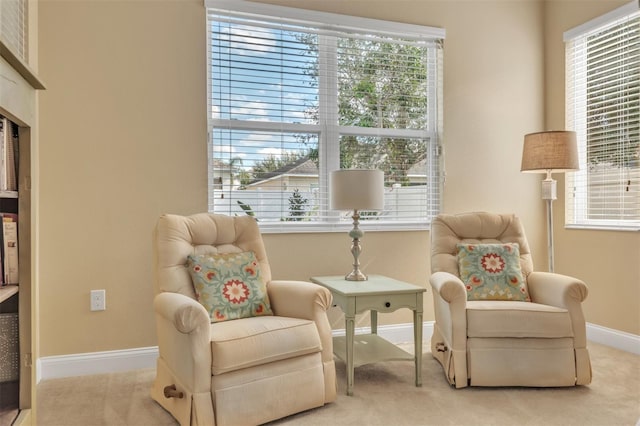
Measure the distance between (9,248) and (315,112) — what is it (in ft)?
6.93

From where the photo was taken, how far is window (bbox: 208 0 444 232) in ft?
10.4

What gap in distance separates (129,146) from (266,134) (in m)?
0.84

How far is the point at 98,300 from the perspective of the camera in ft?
9.47

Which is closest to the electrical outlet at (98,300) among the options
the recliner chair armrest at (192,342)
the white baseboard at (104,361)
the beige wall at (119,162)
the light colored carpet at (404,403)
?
the beige wall at (119,162)

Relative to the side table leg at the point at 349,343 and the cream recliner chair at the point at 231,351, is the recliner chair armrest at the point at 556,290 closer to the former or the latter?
the side table leg at the point at 349,343

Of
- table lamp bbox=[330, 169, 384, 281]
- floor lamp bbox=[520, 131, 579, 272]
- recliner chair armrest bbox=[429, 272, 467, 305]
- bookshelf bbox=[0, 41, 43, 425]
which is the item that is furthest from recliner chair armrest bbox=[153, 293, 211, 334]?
floor lamp bbox=[520, 131, 579, 272]

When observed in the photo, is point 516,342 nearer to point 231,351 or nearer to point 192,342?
point 231,351

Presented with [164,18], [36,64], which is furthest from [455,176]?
[36,64]

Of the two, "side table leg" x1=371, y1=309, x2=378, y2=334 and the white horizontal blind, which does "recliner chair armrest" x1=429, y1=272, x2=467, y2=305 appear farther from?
the white horizontal blind

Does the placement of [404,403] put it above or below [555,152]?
below

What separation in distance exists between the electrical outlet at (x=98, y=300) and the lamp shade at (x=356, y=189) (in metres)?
1.46

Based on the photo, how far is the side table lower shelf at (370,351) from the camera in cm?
268

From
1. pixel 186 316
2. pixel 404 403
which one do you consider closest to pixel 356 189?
pixel 404 403

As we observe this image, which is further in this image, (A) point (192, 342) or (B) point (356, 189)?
(B) point (356, 189)
